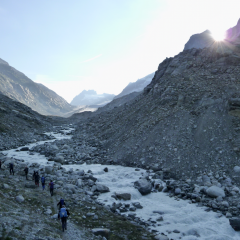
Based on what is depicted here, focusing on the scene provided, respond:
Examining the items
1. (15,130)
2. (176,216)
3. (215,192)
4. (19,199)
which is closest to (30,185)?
(19,199)

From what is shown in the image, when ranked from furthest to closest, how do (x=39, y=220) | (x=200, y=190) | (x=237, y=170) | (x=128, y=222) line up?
(x=237, y=170)
(x=200, y=190)
(x=128, y=222)
(x=39, y=220)

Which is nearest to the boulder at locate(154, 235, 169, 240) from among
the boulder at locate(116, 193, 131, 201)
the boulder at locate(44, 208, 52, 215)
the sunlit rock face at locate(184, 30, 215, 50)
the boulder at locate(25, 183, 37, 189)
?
the boulder at locate(116, 193, 131, 201)

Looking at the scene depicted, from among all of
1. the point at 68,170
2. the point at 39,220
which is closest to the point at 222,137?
the point at 68,170

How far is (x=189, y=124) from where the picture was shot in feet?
89.7

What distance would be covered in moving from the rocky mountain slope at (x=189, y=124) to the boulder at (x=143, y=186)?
3.69 meters

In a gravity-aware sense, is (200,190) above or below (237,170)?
below

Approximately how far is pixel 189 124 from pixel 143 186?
1237cm

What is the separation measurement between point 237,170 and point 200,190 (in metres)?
4.69

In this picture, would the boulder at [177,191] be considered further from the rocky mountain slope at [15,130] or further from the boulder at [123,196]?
the rocky mountain slope at [15,130]

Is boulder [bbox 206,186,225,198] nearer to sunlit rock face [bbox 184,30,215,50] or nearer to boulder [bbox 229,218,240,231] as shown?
boulder [bbox 229,218,240,231]

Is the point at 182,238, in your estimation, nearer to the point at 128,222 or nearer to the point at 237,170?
the point at 128,222

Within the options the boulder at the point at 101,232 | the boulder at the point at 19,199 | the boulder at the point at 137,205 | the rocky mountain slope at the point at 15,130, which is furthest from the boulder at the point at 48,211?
the rocky mountain slope at the point at 15,130

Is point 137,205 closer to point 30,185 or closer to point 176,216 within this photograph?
point 176,216

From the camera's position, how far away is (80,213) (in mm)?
15000
